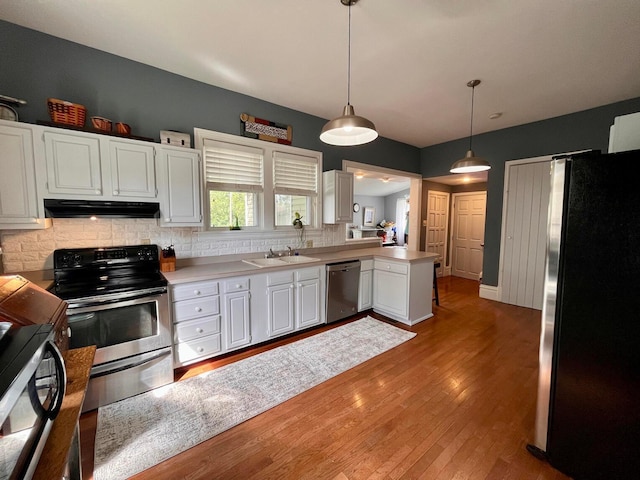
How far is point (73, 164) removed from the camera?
2.08 metres

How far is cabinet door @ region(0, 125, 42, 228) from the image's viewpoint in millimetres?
1876

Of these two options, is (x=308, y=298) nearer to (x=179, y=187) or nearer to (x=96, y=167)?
(x=179, y=187)

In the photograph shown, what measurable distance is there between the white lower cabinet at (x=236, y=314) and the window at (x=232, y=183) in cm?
87

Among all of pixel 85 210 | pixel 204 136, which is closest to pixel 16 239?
pixel 85 210

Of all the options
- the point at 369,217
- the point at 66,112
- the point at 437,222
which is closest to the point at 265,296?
the point at 66,112

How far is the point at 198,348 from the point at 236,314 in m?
0.44

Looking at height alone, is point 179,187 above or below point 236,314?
above

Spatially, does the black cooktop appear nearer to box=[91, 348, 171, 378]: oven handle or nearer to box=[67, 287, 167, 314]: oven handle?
box=[67, 287, 167, 314]: oven handle

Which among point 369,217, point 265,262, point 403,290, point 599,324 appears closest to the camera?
point 599,324

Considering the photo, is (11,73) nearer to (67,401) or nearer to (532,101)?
(67,401)

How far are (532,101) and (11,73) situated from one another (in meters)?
5.31

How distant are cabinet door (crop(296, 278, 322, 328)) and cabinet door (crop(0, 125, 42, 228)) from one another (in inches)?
93.1

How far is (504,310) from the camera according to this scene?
4.11m

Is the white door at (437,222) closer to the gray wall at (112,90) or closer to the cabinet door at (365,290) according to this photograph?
the cabinet door at (365,290)
